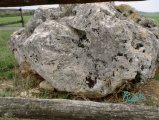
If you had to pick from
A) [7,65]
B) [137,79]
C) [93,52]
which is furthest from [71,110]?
[7,65]

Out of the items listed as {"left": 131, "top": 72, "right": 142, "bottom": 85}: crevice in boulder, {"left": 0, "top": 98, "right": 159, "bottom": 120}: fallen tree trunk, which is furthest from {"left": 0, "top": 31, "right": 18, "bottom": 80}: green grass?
{"left": 0, "top": 98, "right": 159, "bottom": 120}: fallen tree trunk

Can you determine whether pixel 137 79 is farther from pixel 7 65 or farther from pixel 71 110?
pixel 7 65

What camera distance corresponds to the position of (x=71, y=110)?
11.1 ft

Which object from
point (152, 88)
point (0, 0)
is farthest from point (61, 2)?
point (152, 88)

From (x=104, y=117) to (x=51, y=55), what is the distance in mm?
2850

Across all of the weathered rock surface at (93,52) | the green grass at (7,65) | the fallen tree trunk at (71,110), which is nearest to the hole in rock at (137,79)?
the weathered rock surface at (93,52)

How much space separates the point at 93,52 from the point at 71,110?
8.84 feet

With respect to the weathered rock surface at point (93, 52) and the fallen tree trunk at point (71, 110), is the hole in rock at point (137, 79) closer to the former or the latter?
the weathered rock surface at point (93, 52)

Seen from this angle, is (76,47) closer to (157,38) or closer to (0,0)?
(157,38)

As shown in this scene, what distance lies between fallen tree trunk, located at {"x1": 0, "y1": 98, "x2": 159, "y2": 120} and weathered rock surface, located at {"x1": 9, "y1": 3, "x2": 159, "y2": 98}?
2528 mm

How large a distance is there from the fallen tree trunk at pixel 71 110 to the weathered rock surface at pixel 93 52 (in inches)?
99.5

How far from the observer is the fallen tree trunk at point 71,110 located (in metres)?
3.25

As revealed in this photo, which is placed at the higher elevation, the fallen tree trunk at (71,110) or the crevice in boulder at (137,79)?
the fallen tree trunk at (71,110)

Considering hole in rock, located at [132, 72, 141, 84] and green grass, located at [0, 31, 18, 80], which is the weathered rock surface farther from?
green grass, located at [0, 31, 18, 80]
